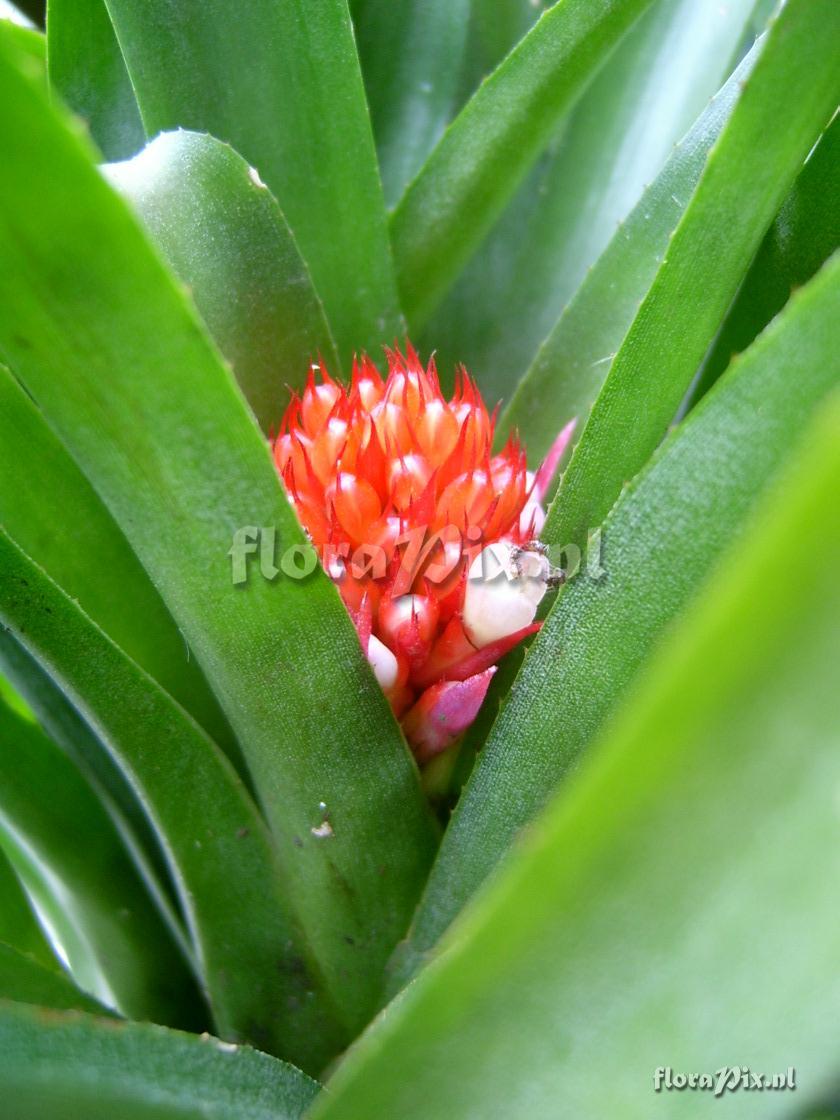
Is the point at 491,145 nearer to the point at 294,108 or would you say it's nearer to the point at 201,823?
the point at 294,108

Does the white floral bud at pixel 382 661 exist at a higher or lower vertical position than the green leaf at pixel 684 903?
higher

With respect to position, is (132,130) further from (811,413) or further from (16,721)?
(811,413)

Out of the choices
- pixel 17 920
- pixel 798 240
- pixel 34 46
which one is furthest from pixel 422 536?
pixel 34 46

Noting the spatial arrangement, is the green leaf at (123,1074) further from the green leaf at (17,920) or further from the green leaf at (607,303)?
the green leaf at (607,303)

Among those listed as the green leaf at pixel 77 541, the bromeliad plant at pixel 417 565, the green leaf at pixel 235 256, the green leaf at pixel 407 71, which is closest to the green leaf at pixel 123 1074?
the bromeliad plant at pixel 417 565

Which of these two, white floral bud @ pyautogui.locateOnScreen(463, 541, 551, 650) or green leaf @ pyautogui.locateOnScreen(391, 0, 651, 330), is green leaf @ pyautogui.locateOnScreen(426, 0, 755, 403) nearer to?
green leaf @ pyautogui.locateOnScreen(391, 0, 651, 330)

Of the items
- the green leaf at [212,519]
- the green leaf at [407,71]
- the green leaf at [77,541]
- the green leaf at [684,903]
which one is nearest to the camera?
the green leaf at [684,903]

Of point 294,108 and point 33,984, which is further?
point 294,108

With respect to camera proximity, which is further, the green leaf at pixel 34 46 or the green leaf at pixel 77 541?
the green leaf at pixel 34 46
